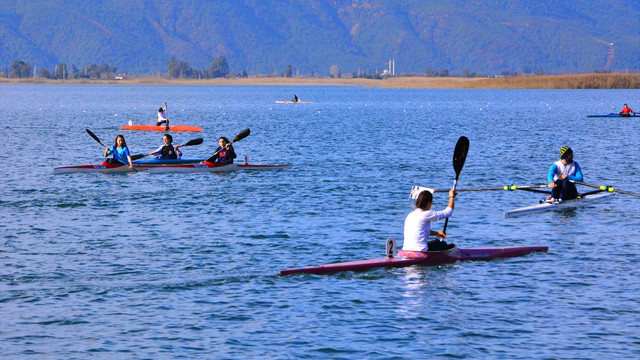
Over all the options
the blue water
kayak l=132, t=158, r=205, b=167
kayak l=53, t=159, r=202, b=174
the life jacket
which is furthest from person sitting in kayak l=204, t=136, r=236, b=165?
the life jacket

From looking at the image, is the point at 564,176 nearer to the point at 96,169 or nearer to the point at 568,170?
the point at 568,170

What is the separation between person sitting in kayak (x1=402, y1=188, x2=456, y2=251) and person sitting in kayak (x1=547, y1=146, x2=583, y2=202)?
7.98m

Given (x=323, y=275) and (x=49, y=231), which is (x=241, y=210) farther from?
(x=323, y=275)

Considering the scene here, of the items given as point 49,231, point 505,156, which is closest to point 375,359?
point 49,231

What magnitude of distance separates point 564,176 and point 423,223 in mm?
9243

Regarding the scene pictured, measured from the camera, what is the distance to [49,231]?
24656mm

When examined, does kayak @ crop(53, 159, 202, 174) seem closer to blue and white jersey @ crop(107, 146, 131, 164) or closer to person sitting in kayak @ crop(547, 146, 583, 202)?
blue and white jersey @ crop(107, 146, 131, 164)

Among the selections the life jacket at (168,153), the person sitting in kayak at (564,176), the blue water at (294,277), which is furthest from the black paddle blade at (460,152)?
the life jacket at (168,153)

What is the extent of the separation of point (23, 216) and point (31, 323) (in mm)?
11458

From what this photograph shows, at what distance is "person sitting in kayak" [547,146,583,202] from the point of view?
26625 mm

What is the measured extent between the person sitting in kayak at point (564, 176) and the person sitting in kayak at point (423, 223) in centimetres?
798

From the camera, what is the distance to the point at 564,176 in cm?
2688

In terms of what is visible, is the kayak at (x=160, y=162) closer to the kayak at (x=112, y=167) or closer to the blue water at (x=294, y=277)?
the kayak at (x=112, y=167)

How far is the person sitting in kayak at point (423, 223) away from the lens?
18922 mm
